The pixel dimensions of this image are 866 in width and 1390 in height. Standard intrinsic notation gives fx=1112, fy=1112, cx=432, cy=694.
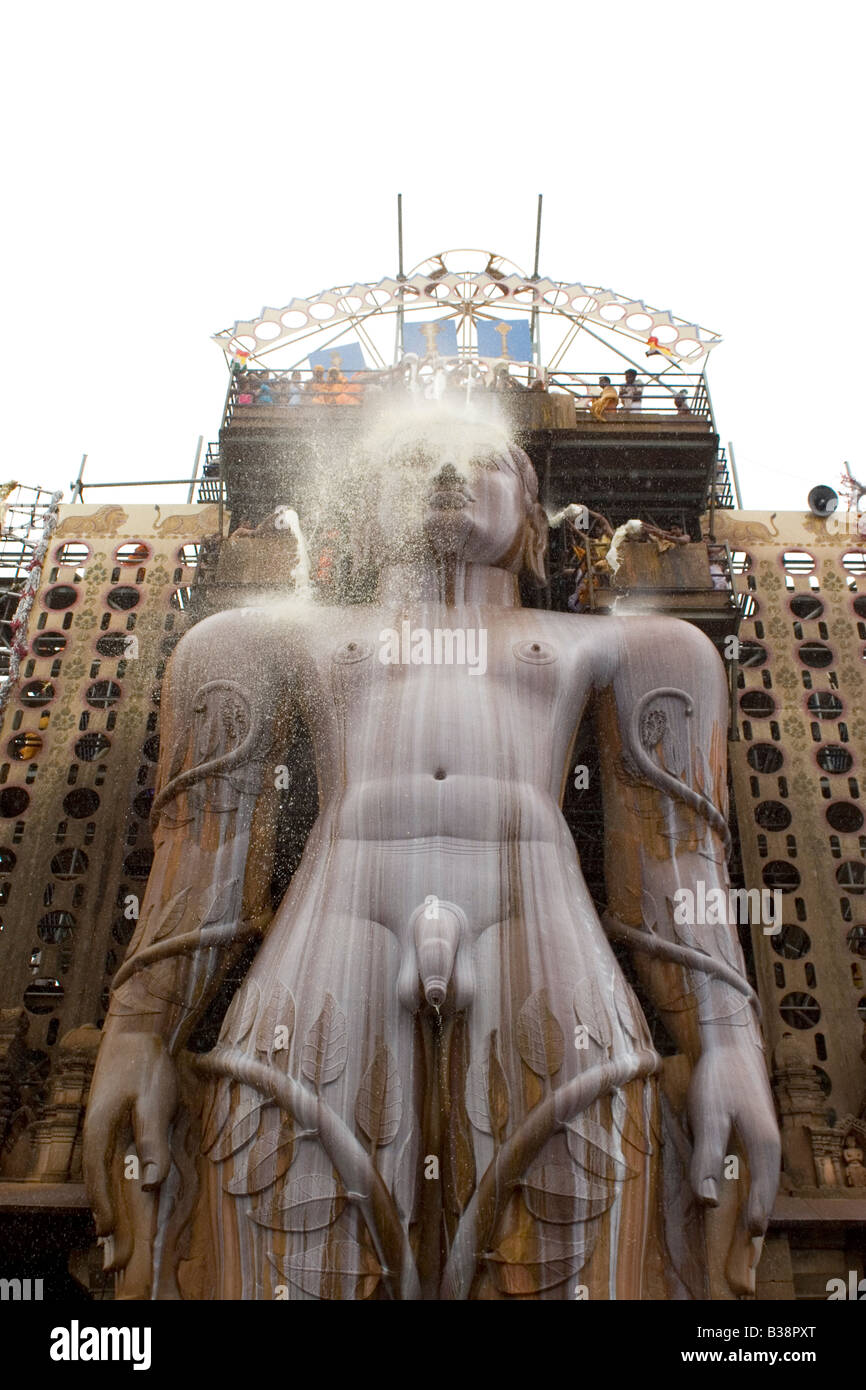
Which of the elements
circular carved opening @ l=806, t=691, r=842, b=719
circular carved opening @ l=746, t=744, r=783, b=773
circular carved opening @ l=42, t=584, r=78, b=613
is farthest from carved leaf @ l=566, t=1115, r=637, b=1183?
circular carved opening @ l=42, t=584, r=78, b=613

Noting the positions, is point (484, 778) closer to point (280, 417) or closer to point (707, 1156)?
point (707, 1156)

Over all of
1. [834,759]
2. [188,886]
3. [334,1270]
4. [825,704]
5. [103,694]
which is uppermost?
[103,694]

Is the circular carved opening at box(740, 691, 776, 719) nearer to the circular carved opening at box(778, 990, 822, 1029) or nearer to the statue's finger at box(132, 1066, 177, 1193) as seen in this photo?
the circular carved opening at box(778, 990, 822, 1029)

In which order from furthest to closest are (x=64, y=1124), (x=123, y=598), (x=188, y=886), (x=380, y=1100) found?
(x=123, y=598) < (x=64, y=1124) < (x=188, y=886) < (x=380, y=1100)

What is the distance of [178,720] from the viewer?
5.88 meters

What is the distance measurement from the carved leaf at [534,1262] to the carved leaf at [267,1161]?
0.87 m

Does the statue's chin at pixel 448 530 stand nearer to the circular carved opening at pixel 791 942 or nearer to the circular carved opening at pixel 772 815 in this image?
the circular carved opening at pixel 791 942

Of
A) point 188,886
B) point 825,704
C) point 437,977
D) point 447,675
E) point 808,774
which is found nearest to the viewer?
point 437,977

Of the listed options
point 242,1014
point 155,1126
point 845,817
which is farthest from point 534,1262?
point 845,817

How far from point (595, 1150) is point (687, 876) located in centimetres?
147

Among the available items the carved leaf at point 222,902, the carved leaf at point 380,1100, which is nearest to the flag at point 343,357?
the carved leaf at point 222,902

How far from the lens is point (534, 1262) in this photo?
4.24 m

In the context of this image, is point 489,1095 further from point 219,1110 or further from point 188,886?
point 188,886
